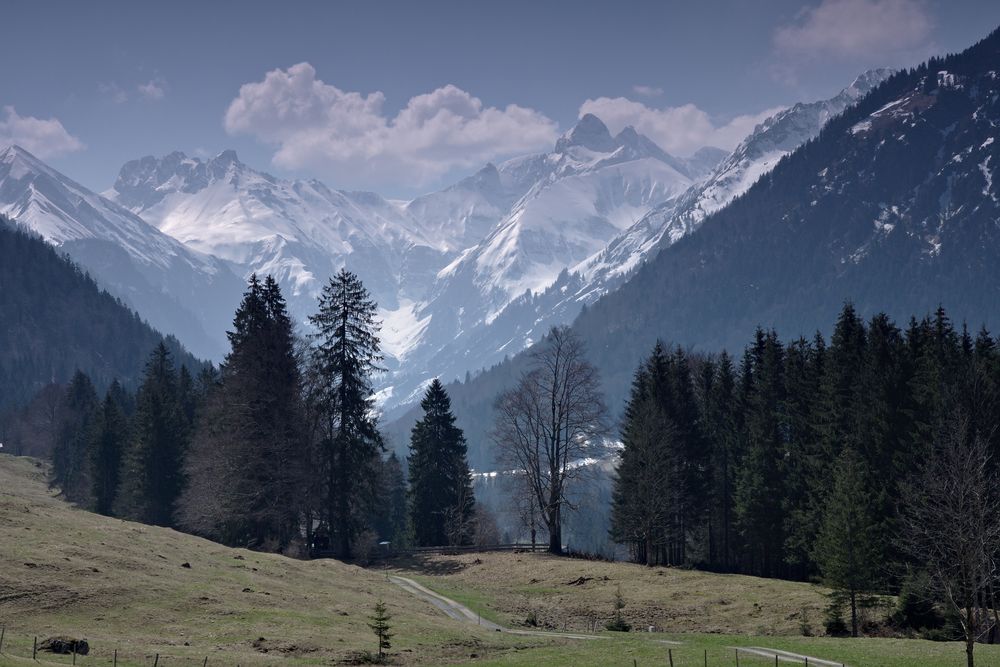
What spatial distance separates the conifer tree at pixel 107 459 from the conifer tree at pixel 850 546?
6468 cm

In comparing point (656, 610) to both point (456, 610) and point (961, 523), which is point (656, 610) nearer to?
point (456, 610)

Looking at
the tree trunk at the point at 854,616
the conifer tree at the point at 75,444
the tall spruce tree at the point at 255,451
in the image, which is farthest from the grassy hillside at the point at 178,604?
the conifer tree at the point at 75,444

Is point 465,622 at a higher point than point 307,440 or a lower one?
lower

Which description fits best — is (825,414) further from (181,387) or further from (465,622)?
(181,387)

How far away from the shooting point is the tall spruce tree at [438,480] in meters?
83.6

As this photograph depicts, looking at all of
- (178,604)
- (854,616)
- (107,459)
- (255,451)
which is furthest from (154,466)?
(854,616)

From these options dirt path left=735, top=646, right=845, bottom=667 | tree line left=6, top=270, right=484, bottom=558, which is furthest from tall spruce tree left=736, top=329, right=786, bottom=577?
dirt path left=735, top=646, right=845, bottom=667

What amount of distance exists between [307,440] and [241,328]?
10.1m

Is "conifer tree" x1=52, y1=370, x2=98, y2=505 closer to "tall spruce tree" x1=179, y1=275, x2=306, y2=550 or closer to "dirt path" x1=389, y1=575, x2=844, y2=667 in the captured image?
"tall spruce tree" x1=179, y1=275, x2=306, y2=550

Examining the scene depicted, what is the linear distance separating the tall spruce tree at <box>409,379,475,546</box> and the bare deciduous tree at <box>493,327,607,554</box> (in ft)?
29.7

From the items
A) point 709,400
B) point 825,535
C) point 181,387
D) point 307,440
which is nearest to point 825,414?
point 825,535

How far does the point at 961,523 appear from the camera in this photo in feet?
133

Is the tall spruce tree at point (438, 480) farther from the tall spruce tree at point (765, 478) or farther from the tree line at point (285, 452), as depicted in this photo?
the tall spruce tree at point (765, 478)

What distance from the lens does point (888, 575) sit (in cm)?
5228
